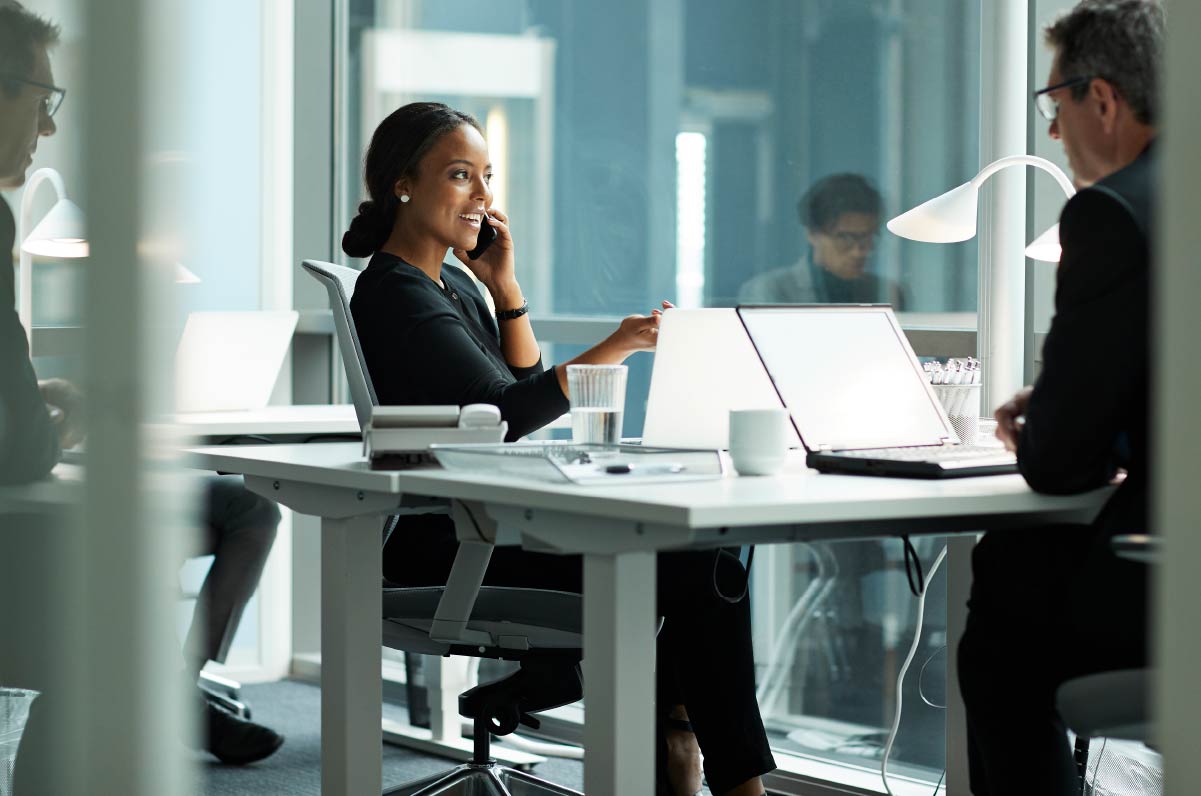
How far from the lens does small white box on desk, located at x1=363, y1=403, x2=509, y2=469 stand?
1960 mm

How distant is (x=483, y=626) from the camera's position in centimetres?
226

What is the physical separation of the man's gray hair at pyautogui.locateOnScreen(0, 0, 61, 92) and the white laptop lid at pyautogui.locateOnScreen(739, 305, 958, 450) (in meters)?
1.12

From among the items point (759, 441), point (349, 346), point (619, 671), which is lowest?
point (619, 671)

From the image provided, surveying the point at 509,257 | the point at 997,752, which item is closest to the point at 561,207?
the point at 509,257

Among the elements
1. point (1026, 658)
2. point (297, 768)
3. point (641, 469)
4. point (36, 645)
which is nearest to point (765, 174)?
point (297, 768)

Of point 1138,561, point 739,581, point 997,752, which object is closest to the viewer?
point 1138,561

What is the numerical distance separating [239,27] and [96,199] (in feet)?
10.6

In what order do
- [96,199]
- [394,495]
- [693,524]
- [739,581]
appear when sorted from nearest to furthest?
1. [96,199]
2. [693,524]
3. [394,495]
4. [739,581]

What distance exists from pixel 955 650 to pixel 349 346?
1093 mm

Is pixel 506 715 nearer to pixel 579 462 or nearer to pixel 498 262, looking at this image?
pixel 579 462

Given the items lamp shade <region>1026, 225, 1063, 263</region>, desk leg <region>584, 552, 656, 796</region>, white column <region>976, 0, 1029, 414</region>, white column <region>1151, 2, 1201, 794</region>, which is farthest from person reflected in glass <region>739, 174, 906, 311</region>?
white column <region>1151, 2, 1201, 794</region>

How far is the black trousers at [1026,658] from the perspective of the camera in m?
1.73

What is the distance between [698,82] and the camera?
3605mm

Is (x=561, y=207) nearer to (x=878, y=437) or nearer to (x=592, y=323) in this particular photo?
(x=592, y=323)
